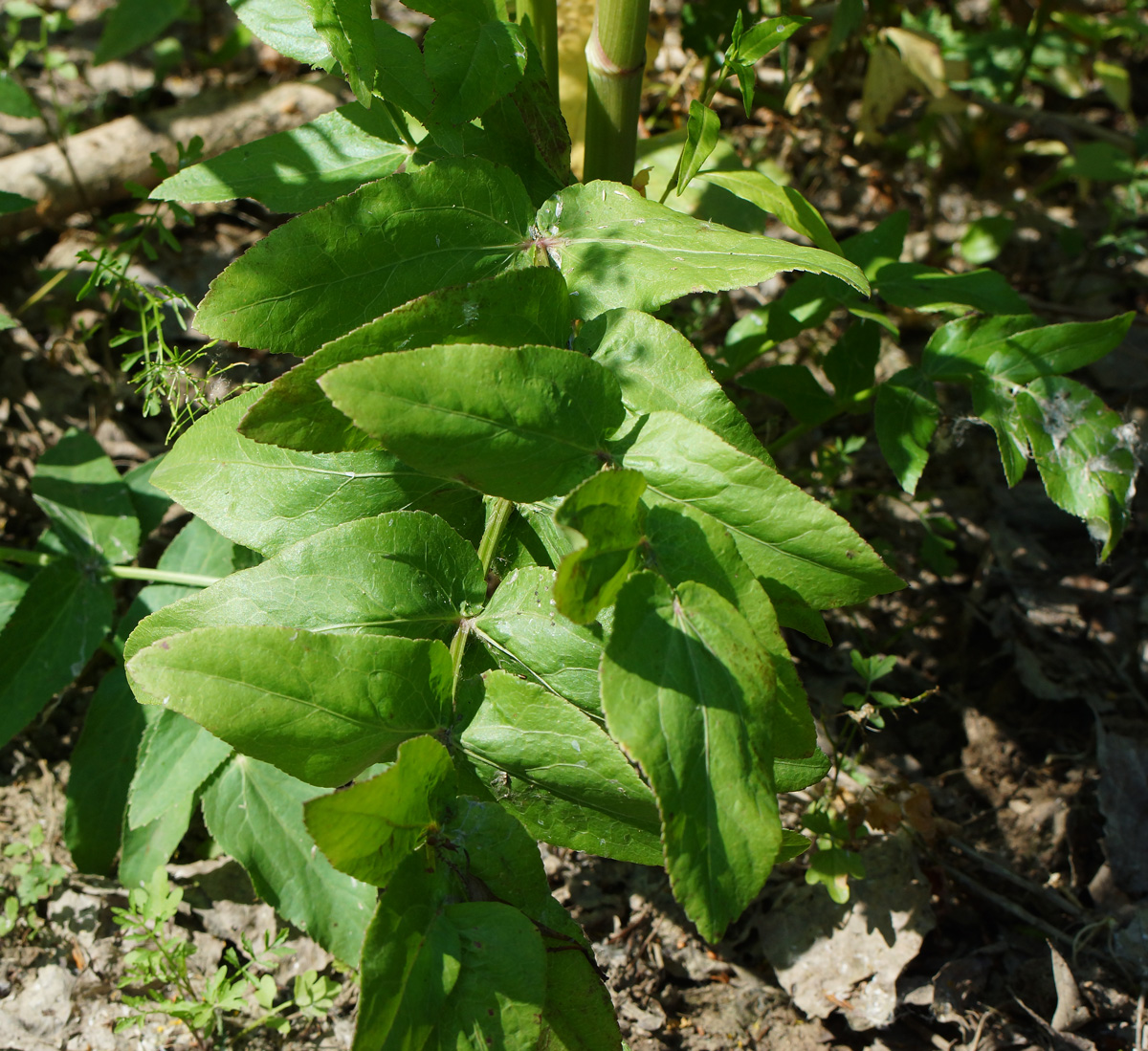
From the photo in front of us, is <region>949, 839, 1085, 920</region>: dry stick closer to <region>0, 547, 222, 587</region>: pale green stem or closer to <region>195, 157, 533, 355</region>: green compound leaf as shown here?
<region>195, 157, 533, 355</region>: green compound leaf

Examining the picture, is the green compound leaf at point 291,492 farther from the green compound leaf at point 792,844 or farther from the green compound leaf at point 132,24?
the green compound leaf at point 132,24

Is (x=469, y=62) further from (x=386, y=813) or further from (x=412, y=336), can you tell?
(x=386, y=813)

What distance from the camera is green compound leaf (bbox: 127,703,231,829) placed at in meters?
1.83

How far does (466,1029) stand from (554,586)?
58 centimetres

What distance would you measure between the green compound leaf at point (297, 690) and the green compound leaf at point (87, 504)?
1.03 metres

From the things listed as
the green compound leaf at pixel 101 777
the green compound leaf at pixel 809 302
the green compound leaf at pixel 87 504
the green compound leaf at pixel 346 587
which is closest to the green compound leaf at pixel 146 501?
the green compound leaf at pixel 87 504

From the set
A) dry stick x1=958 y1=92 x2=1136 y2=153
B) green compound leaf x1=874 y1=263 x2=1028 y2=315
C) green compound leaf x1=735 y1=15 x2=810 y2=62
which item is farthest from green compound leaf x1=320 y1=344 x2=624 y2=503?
dry stick x1=958 y1=92 x2=1136 y2=153

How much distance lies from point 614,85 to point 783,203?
0.41 m

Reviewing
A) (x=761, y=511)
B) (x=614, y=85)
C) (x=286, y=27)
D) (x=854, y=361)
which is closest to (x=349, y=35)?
(x=286, y=27)

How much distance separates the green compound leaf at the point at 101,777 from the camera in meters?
2.03

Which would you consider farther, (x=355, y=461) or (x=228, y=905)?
(x=228, y=905)

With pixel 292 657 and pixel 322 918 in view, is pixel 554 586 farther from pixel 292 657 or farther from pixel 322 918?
pixel 322 918

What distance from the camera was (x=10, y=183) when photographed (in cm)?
292

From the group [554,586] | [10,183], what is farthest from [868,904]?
[10,183]
